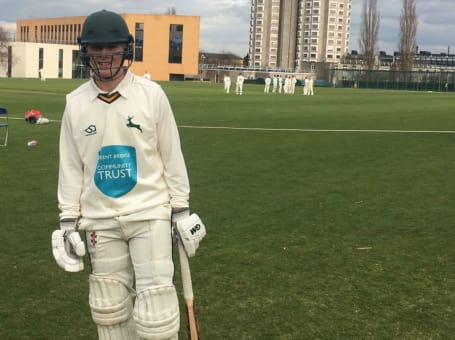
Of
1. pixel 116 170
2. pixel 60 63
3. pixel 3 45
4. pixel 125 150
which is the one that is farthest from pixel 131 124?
pixel 60 63

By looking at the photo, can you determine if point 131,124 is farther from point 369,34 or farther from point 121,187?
point 369,34

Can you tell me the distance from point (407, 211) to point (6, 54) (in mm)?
109832

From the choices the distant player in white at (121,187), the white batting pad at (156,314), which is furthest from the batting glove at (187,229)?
the white batting pad at (156,314)

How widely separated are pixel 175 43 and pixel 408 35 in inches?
1729

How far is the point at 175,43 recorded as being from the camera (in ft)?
372

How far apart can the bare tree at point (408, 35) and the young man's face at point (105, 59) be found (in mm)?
92463

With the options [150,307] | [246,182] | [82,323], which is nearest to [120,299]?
[150,307]

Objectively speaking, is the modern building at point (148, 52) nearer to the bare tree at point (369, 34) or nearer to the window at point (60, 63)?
the window at point (60, 63)

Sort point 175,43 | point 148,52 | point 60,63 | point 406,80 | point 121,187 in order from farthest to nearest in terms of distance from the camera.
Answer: point 175,43 < point 148,52 < point 60,63 < point 406,80 < point 121,187

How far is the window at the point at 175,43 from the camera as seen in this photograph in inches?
4424

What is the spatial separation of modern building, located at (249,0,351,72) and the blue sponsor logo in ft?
571

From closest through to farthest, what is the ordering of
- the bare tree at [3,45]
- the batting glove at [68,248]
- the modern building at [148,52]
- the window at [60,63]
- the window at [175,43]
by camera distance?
the batting glove at [68,248], the bare tree at [3,45], the modern building at [148,52], the window at [60,63], the window at [175,43]

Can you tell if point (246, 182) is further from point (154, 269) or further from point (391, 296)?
point (154, 269)

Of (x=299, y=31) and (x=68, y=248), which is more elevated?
(x=299, y=31)
